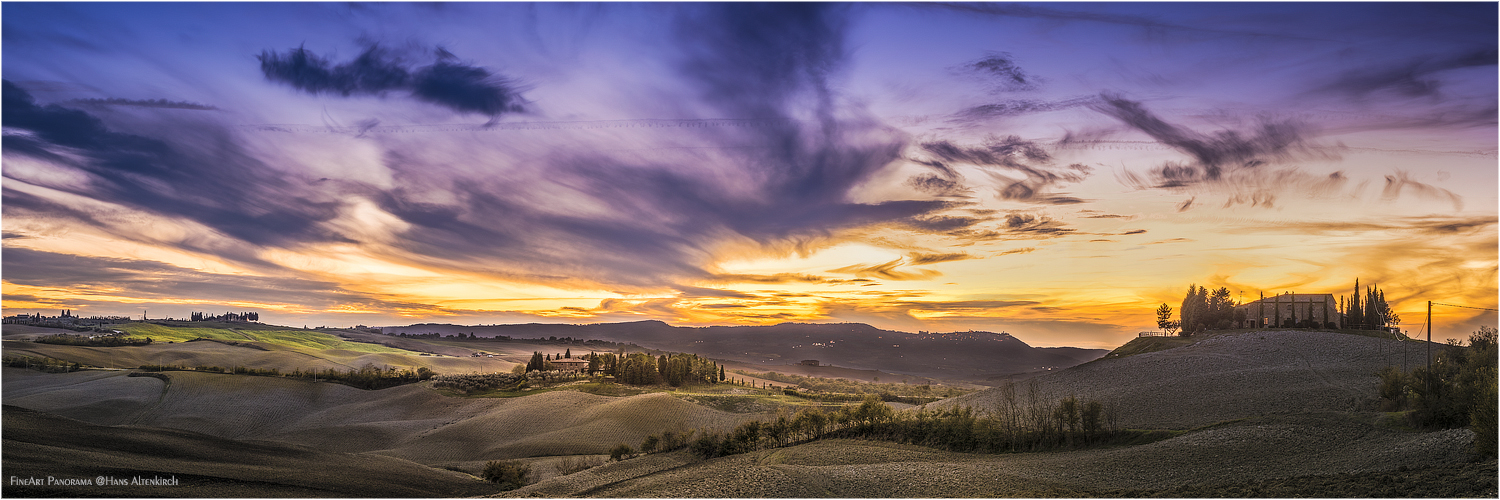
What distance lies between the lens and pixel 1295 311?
198 ft

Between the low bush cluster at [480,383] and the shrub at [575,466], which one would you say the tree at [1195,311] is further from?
the low bush cluster at [480,383]

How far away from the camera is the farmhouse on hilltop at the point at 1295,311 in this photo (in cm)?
5822

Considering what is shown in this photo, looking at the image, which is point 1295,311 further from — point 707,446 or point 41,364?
point 41,364

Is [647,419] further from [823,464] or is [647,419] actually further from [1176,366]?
[1176,366]

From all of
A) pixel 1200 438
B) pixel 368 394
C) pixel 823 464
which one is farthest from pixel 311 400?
pixel 1200 438

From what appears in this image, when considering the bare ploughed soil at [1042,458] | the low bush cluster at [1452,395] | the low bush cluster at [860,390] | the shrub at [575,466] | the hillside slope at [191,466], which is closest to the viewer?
the low bush cluster at [1452,395]

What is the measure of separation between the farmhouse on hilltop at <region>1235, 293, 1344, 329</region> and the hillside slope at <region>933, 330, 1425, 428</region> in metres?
10.8

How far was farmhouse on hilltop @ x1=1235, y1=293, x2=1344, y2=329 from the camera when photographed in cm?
5822

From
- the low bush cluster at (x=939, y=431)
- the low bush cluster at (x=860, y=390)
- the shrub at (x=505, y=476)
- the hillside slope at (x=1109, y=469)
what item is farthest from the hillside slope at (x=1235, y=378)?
the shrub at (x=505, y=476)

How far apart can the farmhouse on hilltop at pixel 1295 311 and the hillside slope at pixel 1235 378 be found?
1075cm

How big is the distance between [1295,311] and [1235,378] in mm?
34675

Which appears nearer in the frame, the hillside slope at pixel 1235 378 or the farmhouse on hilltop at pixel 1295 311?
the hillside slope at pixel 1235 378

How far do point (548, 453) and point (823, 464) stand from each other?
26199mm

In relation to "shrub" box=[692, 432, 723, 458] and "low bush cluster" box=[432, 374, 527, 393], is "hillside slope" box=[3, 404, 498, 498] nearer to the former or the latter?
"shrub" box=[692, 432, 723, 458]
